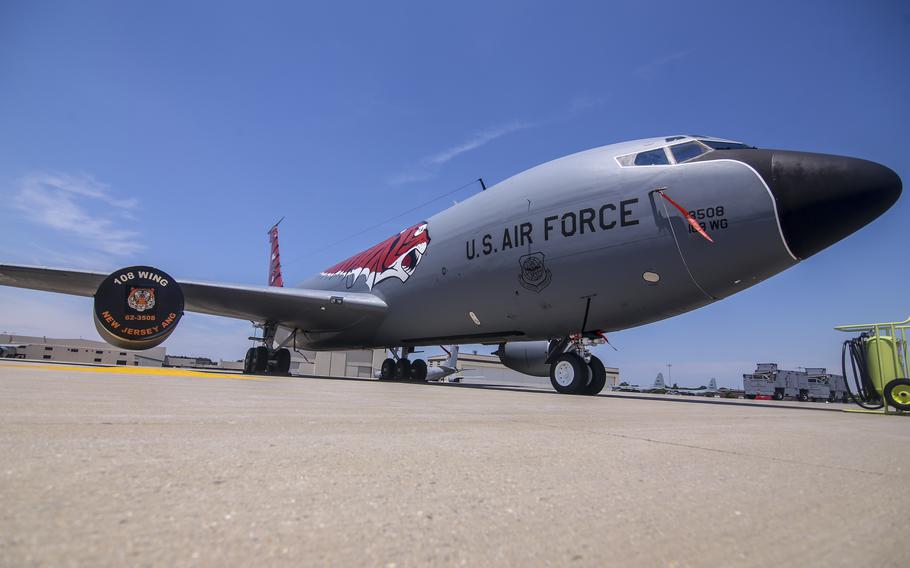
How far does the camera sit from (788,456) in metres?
2.39

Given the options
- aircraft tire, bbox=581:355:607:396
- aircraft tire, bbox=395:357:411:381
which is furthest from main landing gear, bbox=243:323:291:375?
aircraft tire, bbox=581:355:607:396

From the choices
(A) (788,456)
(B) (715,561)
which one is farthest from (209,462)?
(A) (788,456)

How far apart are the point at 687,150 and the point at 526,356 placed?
25.1ft

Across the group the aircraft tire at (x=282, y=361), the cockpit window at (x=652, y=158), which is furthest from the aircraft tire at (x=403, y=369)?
the cockpit window at (x=652, y=158)

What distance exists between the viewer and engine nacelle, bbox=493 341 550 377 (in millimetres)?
13344

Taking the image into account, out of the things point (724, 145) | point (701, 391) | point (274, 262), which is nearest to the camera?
point (724, 145)

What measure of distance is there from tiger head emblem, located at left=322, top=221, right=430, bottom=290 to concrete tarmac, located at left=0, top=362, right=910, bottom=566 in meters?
9.37

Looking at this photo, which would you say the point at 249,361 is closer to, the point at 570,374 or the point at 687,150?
the point at 570,374

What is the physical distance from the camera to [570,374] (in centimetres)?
842

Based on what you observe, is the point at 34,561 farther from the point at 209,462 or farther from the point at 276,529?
the point at 209,462

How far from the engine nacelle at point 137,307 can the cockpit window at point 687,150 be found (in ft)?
32.5

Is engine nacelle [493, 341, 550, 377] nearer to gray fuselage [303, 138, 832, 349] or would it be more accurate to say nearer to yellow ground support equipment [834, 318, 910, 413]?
gray fuselage [303, 138, 832, 349]

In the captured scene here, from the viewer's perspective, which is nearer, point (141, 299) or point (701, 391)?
point (141, 299)

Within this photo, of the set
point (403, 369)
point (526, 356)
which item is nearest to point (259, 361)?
point (403, 369)
